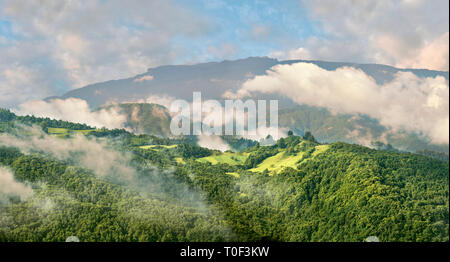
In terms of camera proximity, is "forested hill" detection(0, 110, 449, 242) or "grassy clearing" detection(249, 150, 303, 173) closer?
"forested hill" detection(0, 110, 449, 242)

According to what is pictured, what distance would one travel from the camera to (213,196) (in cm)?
13788

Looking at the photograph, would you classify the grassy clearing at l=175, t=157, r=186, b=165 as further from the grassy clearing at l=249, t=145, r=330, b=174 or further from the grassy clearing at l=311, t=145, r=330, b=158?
the grassy clearing at l=311, t=145, r=330, b=158

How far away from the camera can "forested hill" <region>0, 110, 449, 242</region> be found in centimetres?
10256

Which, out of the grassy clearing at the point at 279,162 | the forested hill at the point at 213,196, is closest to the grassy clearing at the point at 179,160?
the forested hill at the point at 213,196

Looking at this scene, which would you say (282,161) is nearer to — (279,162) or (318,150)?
(279,162)

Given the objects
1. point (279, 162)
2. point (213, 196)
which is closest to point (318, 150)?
point (279, 162)

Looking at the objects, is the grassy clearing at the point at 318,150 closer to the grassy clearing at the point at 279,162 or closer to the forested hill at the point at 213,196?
the forested hill at the point at 213,196

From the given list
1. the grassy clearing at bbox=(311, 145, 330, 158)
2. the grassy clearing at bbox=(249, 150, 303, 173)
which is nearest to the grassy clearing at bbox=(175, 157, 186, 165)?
the grassy clearing at bbox=(249, 150, 303, 173)

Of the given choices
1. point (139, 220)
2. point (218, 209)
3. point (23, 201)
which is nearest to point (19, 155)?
point (23, 201)

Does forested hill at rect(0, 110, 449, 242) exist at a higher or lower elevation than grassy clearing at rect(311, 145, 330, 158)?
lower

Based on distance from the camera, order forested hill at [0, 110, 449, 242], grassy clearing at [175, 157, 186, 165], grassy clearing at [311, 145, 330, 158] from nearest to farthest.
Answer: forested hill at [0, 110, 449, 242] → grassy clearing at [311, 145, 330, 158] → grassy clearing at [175, 157, 186, 165]

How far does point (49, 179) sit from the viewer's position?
129000 mm

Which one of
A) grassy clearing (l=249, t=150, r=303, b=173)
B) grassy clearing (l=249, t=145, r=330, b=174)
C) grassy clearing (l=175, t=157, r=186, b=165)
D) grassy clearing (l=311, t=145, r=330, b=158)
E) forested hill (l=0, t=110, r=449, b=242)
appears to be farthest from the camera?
grassy clearing (l=175, t=157, r=186, b=165)
